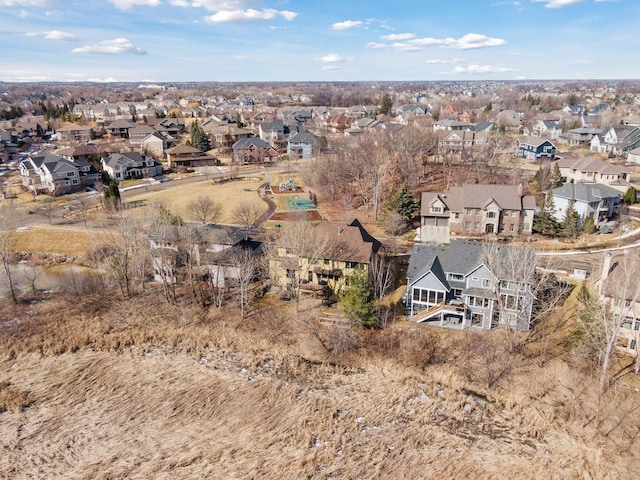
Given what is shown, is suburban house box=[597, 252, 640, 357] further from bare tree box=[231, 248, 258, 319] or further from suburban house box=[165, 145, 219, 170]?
suburban house box=[165, 145, 219, 170]

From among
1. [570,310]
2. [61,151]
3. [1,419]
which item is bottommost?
[1,419]

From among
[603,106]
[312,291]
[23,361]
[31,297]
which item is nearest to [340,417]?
[312,291]

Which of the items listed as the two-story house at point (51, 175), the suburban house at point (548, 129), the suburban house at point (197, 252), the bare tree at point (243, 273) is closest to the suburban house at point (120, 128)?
the two-story house at point (51, 175)

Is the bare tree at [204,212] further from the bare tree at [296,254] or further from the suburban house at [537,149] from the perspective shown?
the suburban house at [537,149]

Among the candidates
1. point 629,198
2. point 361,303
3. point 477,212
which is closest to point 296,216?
point 477,212

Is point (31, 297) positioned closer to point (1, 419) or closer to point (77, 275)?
point (77, 275)

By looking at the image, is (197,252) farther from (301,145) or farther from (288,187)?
(301,145)
